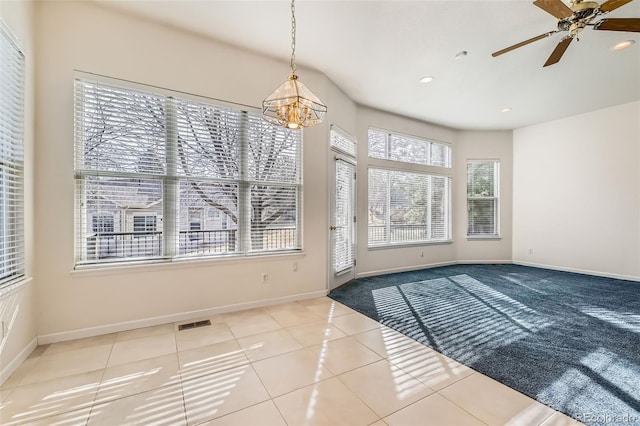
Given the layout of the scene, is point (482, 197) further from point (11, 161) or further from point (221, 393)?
point (11, 161)

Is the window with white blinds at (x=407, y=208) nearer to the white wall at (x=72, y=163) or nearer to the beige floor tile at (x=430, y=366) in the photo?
the white wall at (x=72, y=163)

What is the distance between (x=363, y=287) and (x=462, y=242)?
3.33 meters

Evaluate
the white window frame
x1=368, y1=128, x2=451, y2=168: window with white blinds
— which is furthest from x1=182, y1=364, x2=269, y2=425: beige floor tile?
the white window frame

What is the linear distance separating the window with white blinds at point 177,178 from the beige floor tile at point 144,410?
1464 mm

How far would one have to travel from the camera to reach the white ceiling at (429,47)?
101 inches

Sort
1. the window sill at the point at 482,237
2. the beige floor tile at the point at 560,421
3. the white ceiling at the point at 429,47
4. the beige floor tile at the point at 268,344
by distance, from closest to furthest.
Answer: the beige floor tile at the point at 560,421 → the beige floor tile at the point at 268,344 → the white ceiling at the point at 429,47 → the window sill at the point at 482,237

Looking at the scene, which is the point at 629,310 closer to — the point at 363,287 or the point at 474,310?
the point at 474,310

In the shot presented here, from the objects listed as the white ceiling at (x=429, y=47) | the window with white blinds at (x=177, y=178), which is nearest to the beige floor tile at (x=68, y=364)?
the window with white blinds at (x=177, y=178)

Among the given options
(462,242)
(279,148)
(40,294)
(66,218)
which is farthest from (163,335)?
(462,242)

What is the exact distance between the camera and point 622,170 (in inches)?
189

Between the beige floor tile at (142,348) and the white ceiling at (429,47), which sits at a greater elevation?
the white ceiling at (429,47)

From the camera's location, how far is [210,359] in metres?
2.21

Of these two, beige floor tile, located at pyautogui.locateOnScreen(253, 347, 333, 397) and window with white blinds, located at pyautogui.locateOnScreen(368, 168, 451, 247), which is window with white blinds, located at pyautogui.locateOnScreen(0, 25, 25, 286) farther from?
window with white blinds, located at pyautogui.locateOnScreen(368, 168, 451, 247)

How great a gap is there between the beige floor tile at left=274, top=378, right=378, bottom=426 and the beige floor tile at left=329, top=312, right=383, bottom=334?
923 millimetres
